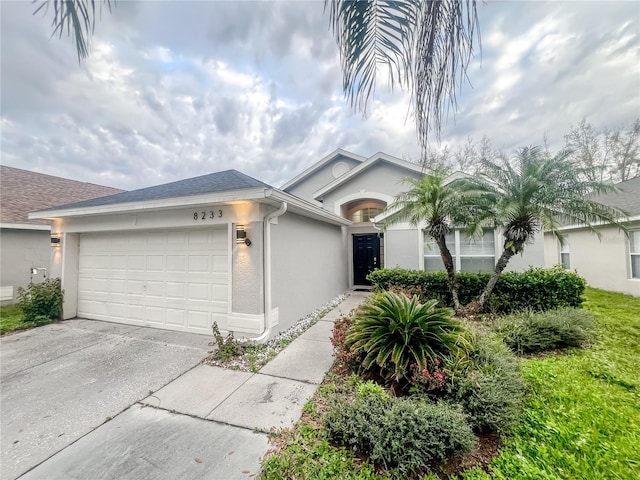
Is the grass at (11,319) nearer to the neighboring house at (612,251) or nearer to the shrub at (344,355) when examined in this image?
the shrub at (344,355)

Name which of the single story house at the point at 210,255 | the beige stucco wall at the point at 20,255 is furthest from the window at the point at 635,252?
the beige stucco wall at the point at 20,255

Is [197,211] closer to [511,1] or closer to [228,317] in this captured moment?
[228,317]

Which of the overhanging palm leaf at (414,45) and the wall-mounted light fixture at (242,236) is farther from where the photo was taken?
the wall-mounted light fixture at (242,236)

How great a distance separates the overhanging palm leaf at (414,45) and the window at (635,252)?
43.8ft

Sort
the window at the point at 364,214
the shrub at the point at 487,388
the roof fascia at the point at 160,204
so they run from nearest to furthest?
1. the shrub at the point at 487,388
2. the roof fascia at the point at 160,204
3. the window at the point at 364,214

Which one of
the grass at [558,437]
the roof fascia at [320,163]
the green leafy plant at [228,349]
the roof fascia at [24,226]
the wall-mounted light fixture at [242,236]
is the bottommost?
the grass at [558,437]

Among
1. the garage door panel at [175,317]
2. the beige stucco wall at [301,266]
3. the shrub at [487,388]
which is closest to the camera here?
the shrub at [487,388]

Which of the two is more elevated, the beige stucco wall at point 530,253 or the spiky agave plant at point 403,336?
the beige stucco wall at point 530,253

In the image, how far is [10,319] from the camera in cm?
759

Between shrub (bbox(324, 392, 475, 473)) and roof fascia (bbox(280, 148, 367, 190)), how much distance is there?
13164 millimetres

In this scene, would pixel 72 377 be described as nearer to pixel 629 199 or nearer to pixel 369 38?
pixel 369 38

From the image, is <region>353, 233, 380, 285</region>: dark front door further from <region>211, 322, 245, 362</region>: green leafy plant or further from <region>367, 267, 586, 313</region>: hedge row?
<region>211, 322, 245, 362</region>: green leafy plant

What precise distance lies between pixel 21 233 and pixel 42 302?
450 cm

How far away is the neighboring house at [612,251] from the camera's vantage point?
9430 millimetres
